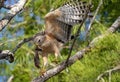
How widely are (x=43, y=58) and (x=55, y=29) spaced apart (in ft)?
0.63

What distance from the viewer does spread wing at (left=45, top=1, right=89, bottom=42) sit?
2342 mm

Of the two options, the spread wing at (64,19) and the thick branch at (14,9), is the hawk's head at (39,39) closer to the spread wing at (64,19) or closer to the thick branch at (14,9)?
the spread wing at (64,19)

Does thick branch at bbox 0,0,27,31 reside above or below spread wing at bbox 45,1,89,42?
above

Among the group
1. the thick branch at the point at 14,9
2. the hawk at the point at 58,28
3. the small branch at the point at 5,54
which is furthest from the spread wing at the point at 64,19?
the small branch at the point at 5,54

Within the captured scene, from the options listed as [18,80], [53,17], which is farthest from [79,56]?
[18,80]

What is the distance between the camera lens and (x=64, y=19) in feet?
7.73

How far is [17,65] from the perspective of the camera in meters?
3.55

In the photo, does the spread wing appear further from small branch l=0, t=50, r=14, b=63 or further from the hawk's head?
small branch l=0, t=50, r=14, b=63

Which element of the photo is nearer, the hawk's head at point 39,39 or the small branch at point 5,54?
the small branch at point 5,54

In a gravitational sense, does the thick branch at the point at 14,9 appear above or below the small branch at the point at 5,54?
above

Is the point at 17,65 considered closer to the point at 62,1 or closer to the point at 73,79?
the point at 62,1

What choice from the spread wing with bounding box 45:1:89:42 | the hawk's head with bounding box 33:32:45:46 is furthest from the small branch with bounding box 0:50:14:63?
the spread wing with bounding box 45:1:89:42

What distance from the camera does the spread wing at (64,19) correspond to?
2342mm

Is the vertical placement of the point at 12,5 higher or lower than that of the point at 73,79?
higher
